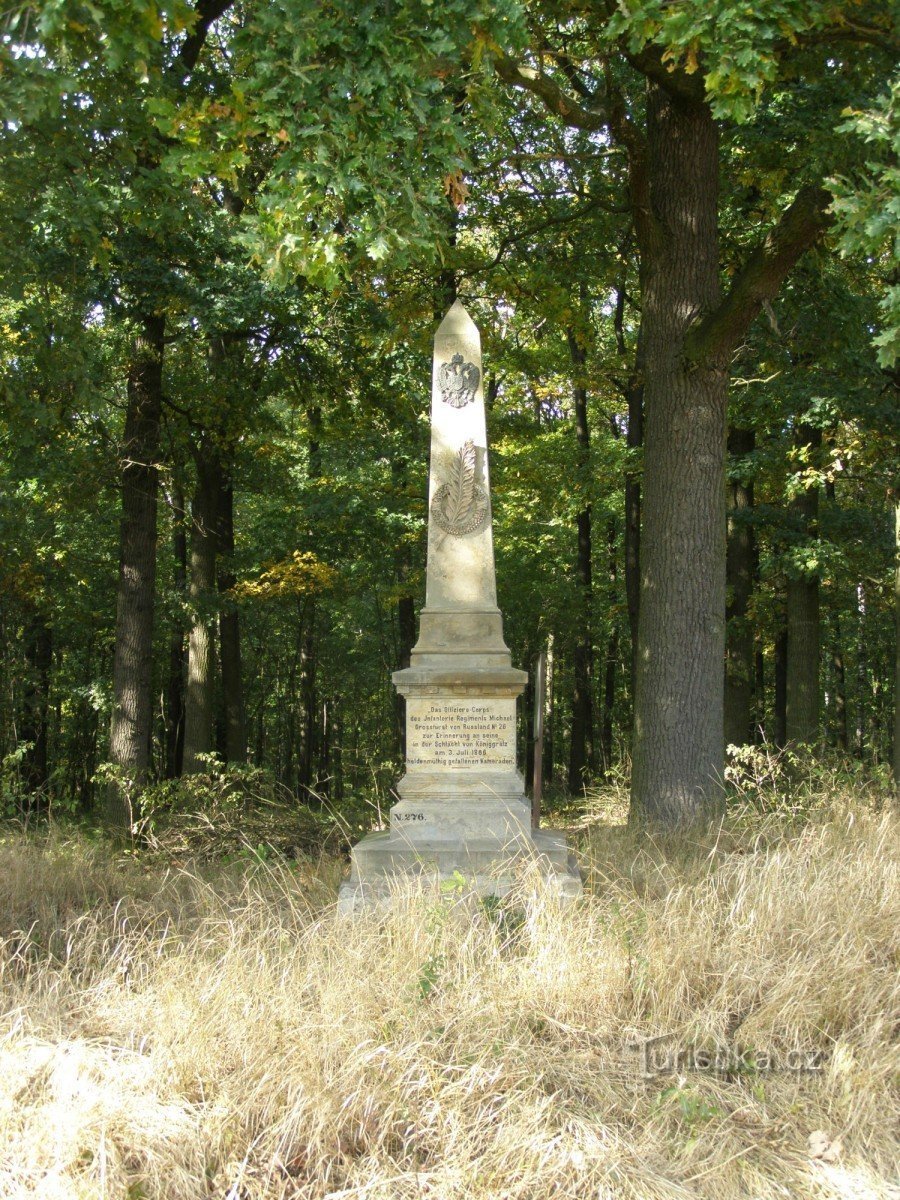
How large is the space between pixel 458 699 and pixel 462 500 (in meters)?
1.47

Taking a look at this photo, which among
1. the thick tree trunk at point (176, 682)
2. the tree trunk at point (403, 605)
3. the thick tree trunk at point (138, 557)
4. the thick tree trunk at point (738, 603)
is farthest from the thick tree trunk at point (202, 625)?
the thick tree trunk at point (738, 603)

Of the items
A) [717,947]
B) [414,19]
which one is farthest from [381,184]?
[717,947]

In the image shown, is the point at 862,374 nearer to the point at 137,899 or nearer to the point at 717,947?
the point at 717,947

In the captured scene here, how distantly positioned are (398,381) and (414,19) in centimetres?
883

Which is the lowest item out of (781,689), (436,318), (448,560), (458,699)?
(781,689)

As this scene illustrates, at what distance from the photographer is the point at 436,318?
12.4m

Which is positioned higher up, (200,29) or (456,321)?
(200,29)

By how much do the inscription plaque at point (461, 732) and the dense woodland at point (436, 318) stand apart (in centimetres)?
161

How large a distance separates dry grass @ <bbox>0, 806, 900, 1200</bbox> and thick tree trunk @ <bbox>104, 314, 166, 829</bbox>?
650 centimetres

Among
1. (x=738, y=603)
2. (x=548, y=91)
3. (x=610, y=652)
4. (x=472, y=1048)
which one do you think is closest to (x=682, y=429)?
(x=548, y=91)

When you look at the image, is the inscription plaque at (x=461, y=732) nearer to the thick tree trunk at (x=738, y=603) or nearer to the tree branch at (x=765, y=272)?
the tree branch at (x=765, y=272)

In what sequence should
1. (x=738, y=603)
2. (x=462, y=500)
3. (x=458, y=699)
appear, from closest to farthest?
1. (x=458, y=699)
2. (x=462, y=500)
3. (x=738, y=603)

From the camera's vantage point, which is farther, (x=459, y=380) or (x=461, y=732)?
(x=459, y=380)

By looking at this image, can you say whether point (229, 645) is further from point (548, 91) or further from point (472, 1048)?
point (472, 1048)
